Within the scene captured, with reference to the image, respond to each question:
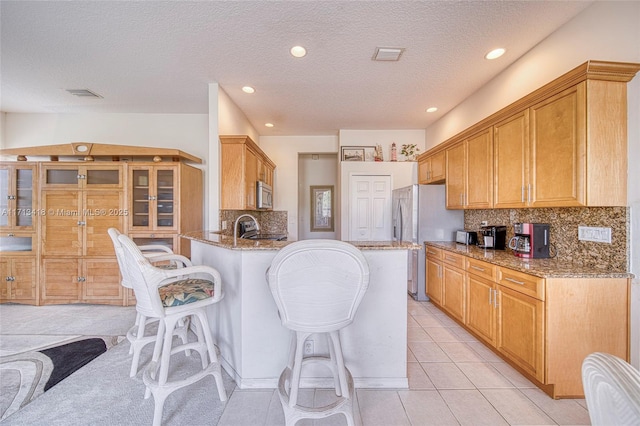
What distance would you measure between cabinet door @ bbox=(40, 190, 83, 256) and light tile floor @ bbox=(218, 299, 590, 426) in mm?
3253

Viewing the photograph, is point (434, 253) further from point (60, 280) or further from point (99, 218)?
point (60, 280)

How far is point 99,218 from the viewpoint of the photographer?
11.1ft

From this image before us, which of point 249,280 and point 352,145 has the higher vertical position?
point 352,145

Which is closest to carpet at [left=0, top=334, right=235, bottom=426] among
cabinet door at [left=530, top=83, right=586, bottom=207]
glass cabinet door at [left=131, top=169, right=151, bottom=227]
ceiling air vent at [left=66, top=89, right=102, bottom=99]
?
glass cabinet door at [left=131, top=169, right=151, bottom=227]

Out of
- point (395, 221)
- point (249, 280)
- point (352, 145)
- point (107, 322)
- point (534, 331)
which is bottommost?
point (107, 322)

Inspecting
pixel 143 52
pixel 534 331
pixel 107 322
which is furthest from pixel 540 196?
pixel 107 322

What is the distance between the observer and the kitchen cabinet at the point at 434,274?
3.19m

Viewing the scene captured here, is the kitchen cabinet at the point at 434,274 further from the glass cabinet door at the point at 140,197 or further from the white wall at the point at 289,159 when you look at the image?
the glass cabinet door at the point at 140,197

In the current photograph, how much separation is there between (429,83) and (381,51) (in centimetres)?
95

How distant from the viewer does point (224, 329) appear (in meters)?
2.07

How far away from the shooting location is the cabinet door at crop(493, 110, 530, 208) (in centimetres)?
217

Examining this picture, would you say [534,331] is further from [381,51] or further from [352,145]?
[352,145]

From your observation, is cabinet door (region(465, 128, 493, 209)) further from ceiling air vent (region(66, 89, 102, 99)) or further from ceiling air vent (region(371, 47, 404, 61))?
ceiling air vent (region(66, 89, 102, 99))

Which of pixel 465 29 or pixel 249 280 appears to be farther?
pixel 465 29
